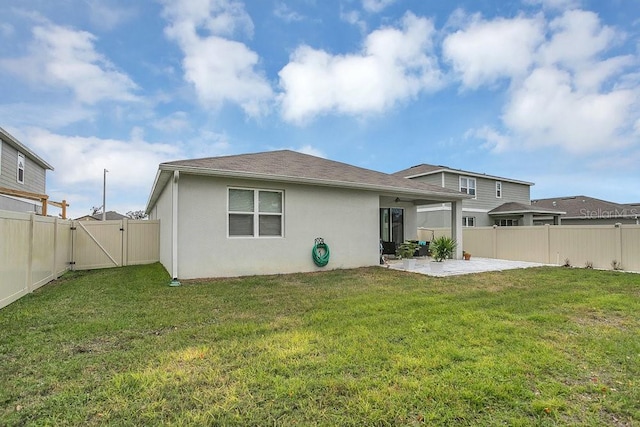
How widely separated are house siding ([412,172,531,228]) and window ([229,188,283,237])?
1352 centimetres

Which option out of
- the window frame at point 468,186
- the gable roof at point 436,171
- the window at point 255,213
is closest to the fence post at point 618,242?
the gable roof at point 436,171

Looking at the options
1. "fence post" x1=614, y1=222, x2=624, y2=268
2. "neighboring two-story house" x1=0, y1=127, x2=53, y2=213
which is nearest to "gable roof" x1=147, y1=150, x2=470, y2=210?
"fence post" x1=614, y1=222, x2=624, y2=268

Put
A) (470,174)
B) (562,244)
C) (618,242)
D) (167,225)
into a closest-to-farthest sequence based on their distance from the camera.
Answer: (167,225)
(618,242)
(562,244)
(470,174)

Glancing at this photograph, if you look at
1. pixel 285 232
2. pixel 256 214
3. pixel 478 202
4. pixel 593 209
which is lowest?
pixel 285 232

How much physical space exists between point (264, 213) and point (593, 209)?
94.7ft

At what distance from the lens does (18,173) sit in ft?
50.9

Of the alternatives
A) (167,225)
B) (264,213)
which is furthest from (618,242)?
(167,225)

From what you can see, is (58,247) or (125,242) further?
(125,242)

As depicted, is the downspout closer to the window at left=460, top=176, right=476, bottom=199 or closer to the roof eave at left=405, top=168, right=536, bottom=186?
the roof eave at left=405, top=168, right=536, bottom=186

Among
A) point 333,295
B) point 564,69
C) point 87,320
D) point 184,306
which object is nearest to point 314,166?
point 333,295

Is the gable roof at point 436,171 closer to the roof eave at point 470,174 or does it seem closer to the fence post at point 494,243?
the roof eave at point 470,174

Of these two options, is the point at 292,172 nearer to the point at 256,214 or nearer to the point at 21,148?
the point at 256,214

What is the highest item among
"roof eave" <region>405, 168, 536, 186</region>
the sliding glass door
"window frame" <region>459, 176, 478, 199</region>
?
"roof eave" <region>405, 168, 536, 186</region>

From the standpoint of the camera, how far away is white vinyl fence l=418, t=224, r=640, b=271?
1031 cm
